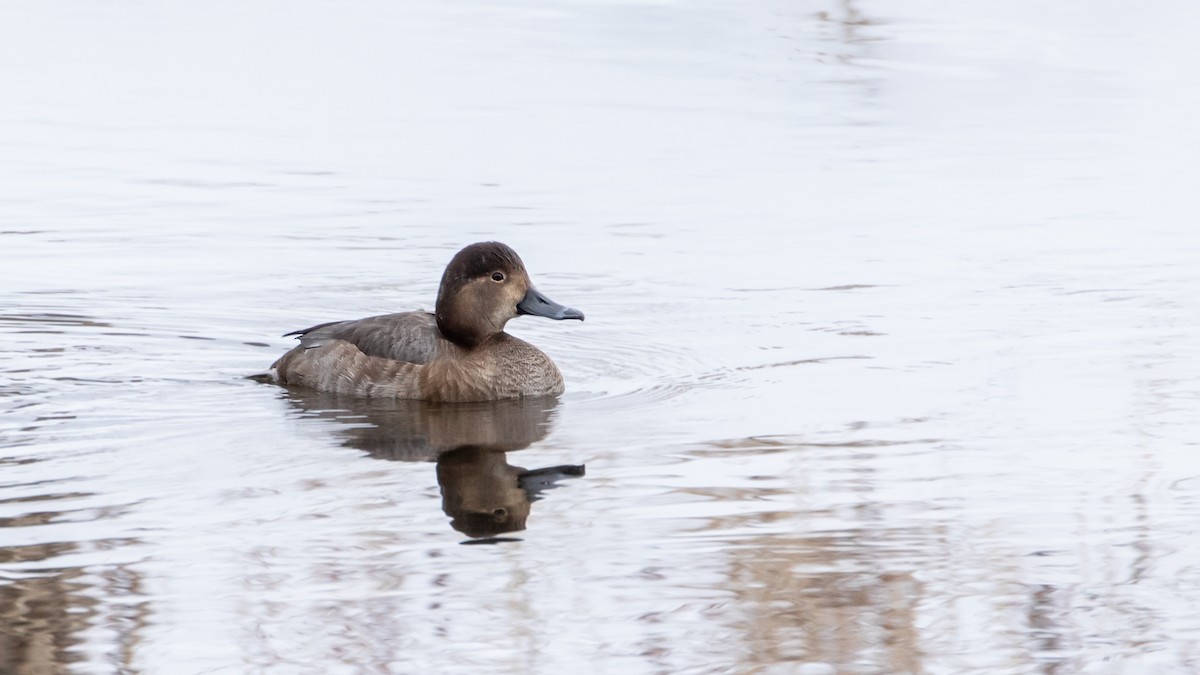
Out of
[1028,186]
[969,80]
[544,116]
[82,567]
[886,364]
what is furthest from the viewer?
[969,80]

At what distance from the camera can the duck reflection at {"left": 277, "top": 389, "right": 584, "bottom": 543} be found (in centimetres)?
732

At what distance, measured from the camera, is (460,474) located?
797cm

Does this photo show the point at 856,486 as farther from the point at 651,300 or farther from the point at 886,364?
the point at 651,300

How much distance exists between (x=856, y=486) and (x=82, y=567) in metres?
3.00

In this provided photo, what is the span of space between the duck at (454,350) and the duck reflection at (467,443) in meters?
0.09

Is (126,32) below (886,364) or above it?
above

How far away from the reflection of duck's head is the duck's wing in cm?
144

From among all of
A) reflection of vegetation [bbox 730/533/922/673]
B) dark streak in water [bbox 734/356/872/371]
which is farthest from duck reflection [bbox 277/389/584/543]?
dark streak in water [bbox 734/356/872/371]

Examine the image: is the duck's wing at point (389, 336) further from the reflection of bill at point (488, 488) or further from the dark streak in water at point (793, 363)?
the dark streak in water at point (793, 363)

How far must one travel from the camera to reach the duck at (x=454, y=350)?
9.72 meters

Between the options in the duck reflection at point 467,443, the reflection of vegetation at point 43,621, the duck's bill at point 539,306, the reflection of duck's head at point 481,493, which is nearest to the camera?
the reflection of vegetation at point 43,621

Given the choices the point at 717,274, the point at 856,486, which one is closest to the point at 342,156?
the point at 717,274

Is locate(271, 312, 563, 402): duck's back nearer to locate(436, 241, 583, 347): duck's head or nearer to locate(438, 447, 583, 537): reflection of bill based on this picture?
locate(436, 241, 583, 347): duck's head

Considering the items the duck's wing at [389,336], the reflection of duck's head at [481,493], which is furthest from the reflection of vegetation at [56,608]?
the duck's wing at [389,336]
